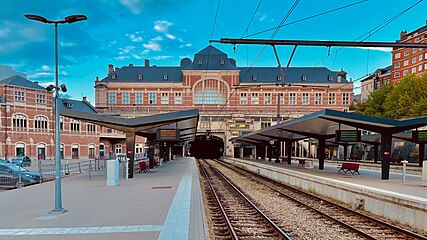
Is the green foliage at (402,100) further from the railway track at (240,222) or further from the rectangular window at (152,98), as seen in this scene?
the rectangular window at (152,98)

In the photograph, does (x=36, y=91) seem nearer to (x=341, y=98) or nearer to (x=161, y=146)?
(x=161, y=146)

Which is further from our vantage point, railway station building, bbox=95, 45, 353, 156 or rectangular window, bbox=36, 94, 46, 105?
railway station building, bbox=95, 45, 353, 156

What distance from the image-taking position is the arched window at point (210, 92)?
69.1 metres

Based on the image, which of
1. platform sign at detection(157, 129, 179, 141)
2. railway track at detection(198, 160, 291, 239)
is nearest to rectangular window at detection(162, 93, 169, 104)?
platform sign at detection(157, 129, 179, 141)

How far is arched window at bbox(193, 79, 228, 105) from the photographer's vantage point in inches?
2719

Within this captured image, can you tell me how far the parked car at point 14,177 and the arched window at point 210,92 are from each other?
50.5 metres

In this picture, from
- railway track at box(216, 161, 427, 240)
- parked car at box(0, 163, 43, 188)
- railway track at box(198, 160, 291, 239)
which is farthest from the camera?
parked car at box(0, 163, 43, 188)

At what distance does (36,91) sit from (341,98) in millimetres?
58640

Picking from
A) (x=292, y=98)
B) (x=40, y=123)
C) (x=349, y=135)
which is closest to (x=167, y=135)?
(x=349, y=135)

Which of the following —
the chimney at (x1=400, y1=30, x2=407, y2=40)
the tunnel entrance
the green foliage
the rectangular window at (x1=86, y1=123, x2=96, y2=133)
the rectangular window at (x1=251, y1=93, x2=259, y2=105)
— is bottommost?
the tunnel entrance

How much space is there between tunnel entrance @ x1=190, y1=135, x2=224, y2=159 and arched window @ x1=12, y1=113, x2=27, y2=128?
32.6 m

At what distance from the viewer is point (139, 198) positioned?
36.7 ft

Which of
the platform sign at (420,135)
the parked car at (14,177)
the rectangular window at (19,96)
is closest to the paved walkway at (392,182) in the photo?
the platform sign at (420,135)

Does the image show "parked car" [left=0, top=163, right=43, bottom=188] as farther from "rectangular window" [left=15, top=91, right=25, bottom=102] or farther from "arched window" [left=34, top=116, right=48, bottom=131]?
"arched window" [left=34, top=116, right=48, bottom=131]
